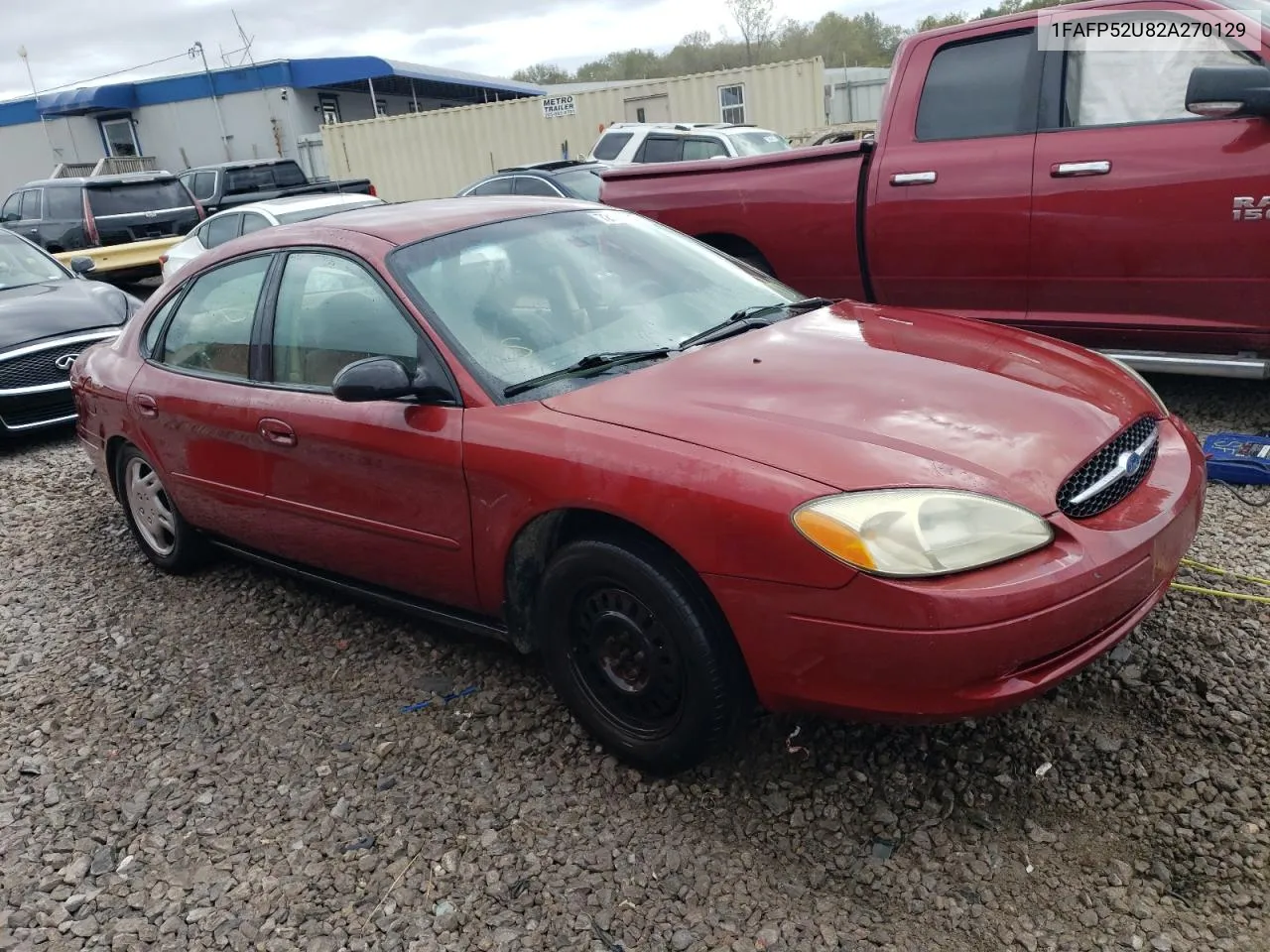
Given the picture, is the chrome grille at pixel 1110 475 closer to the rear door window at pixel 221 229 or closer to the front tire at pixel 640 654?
the front tire at pixel 640 654

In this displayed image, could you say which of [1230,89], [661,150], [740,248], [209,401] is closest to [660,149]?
[661,150]

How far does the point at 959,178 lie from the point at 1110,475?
9.97ft

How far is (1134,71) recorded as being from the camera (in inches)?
186

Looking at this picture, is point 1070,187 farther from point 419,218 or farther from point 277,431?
point 277,431

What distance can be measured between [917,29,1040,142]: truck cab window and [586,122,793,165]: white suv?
26.0ft

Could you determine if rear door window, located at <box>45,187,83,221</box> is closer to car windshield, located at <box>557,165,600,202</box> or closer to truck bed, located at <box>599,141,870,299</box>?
car windshield, located at <box>557,165,600,202</box>

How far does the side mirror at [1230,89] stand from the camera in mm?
4156

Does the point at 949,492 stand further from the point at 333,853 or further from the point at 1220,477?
the point at 1220,477

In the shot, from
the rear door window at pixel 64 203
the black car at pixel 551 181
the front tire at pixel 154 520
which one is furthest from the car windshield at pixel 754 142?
the front tire at pixel 154 520

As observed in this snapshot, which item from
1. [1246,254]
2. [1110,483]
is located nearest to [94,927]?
[1110,483]

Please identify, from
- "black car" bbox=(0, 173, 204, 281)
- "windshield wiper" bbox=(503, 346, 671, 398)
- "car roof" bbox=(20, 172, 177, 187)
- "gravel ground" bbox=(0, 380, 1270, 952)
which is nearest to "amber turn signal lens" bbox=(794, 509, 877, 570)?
"gravel ground" bbox=(0, 380, 1270, 952)

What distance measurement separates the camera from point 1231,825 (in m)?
2.38

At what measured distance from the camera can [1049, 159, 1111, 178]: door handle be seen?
4680 millimetres

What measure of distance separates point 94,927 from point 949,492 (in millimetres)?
2379
